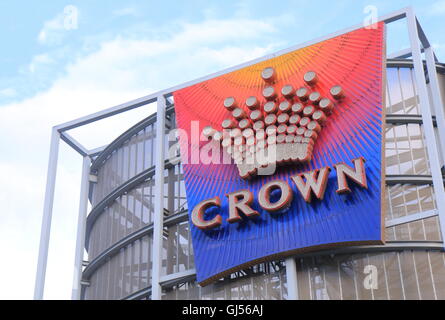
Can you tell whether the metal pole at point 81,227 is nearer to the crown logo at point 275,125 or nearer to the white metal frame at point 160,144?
the white metal frame at point 160,144

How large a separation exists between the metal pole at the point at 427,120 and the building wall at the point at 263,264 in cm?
133

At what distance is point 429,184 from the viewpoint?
30938mm

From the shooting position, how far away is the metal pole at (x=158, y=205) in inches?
1292

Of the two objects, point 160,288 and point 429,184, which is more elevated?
point 429,184

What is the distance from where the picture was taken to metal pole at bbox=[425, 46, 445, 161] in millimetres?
30934

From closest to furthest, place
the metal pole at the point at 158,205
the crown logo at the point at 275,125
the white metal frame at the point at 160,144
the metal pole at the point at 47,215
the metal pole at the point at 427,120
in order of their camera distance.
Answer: the metal pole at the point at 427,120
the white metal frame at the point at 160,144
the crown logo at the point at 275,125
the metal pole at the point at 158,205
the metal pole at the point at 47,215

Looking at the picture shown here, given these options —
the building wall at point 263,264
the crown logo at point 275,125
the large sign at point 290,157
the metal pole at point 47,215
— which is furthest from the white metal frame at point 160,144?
the crown logo at point 275,125

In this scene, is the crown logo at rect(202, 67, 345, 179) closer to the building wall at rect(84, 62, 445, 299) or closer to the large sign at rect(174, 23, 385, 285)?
the large sign at rect(174, 23, 385, 285)

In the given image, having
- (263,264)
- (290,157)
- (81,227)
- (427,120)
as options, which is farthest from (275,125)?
(81,227)

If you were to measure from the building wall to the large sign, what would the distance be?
109 cm

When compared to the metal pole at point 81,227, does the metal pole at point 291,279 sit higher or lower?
lower

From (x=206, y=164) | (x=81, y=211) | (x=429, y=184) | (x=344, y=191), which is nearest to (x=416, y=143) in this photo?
(x=429, y=184)

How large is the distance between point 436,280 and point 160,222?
1167 cm
